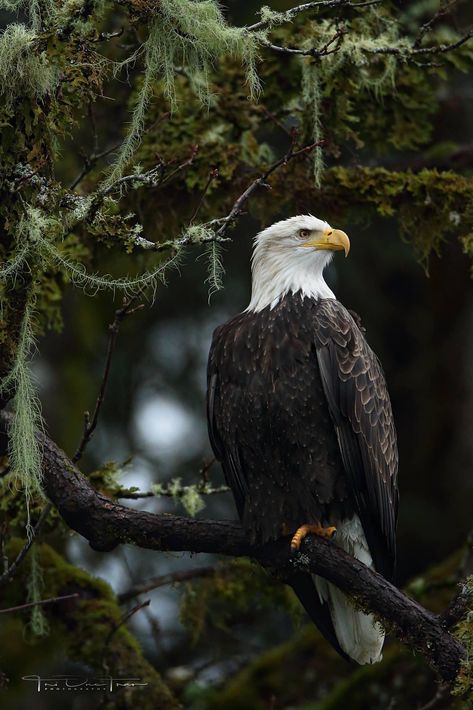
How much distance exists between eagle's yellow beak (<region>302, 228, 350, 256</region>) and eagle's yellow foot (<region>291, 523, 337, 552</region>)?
1274mm

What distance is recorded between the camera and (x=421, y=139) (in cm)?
631

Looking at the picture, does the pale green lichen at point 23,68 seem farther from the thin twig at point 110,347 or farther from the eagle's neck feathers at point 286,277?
the eagle's neck feathers at point 286,277

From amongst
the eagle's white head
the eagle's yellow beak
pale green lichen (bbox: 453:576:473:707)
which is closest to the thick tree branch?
pale green lichen (bbox: 453:576:473:707)

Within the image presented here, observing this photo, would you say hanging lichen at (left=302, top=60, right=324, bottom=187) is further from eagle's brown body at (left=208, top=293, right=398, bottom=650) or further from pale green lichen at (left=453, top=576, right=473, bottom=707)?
pale green lichen at (left=453, top=576, right=473, bottom=707)

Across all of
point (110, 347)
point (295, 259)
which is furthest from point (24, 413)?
point (295, 259)

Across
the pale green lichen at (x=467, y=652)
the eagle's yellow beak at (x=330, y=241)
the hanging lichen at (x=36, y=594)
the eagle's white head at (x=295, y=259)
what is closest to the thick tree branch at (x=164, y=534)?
the pale green lichen at (x=467, y=652)

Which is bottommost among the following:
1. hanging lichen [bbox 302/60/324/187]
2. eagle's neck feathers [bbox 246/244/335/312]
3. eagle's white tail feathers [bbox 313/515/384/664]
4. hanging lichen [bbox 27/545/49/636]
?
eagle's white tail feathers [bbox 313/515/384/664]

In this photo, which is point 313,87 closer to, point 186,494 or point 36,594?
point 186,494

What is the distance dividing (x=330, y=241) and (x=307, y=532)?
137cm

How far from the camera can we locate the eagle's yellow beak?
5.18 m

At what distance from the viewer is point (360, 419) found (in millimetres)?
4797

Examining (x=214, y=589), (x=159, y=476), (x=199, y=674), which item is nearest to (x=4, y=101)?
(x=214, y=589)

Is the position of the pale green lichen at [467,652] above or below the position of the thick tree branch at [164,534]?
below

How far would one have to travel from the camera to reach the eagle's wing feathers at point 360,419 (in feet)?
15.6
